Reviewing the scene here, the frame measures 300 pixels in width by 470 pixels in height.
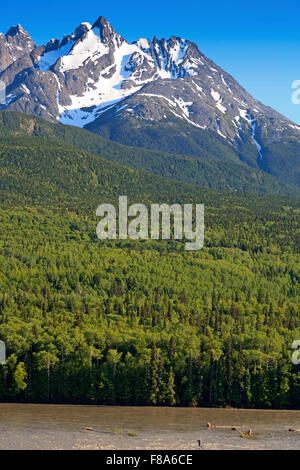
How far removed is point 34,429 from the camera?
401ft

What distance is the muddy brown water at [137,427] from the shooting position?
377 feet

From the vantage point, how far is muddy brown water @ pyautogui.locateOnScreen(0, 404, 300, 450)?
377 feet

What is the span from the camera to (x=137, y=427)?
126m
